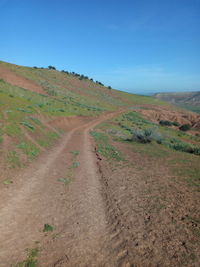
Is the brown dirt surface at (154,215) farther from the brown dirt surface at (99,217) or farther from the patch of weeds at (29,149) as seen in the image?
the patch of weeds at (29,149)

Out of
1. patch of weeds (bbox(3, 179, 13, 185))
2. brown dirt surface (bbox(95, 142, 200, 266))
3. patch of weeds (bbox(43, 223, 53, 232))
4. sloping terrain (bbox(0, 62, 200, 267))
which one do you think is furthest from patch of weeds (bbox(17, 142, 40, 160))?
patch of weeds (bbox(43, 223, 53, 232))

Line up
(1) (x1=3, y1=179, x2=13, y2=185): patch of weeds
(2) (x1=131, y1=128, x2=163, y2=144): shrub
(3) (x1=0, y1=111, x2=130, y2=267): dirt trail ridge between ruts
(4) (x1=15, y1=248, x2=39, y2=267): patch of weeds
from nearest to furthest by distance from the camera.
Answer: (4) (x1=15, y1=248, x2=39, y2=267): patch of weeds → (3) (x1=0, y1=111, x2=130, y2=267): dirt trail ridge between ruts → (1) (x1=3, y1=179, x2=13, y2=185): patch of weeds → (2) (x1=131, y1=128, x2=163, y2=144): shrub

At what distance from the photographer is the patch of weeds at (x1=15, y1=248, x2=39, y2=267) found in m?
4.36

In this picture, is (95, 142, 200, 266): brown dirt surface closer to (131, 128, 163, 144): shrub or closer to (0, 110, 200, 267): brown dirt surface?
(0, 110, 200, 267): brown dirt surface

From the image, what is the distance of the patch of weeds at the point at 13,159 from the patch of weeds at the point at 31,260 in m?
6.09

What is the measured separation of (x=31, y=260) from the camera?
452 cm

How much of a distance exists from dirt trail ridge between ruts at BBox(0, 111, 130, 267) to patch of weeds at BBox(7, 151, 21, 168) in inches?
28.4

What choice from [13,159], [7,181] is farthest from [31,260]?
[13,159]

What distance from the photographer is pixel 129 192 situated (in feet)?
28.1

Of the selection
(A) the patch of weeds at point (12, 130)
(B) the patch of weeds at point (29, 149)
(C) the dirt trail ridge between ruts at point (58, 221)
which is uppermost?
(A) the patch of weeds at point (12, 130)

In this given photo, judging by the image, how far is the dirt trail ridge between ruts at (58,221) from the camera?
4.73 m

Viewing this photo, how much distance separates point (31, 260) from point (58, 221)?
180 cm

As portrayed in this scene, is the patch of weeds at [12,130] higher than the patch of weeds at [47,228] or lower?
higher

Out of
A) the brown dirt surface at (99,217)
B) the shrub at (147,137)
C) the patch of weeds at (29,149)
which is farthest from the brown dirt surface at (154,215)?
the shrub at (147,137)
